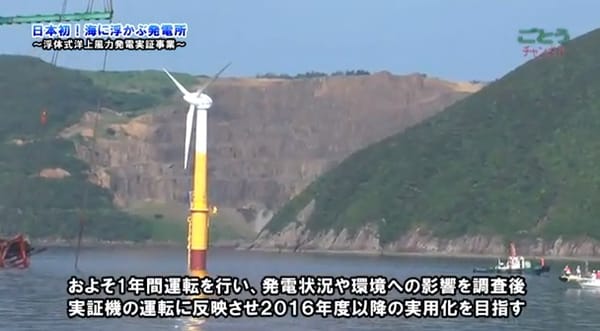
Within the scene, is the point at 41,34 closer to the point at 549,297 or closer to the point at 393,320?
the point at 393,320

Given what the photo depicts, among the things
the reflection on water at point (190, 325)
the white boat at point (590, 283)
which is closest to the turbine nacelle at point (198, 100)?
the reflection on water at point (190, 325)

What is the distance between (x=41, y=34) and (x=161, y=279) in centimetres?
1478

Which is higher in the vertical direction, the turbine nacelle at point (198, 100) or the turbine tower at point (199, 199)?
the turbine nacelle at point (198, 100)

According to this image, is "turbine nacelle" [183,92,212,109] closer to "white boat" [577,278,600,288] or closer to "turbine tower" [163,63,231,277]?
"turbine tower" [163,63,231,277]

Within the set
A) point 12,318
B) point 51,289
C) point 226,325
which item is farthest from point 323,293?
point 51,289

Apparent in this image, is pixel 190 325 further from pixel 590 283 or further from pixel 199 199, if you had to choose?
pixel 590 283

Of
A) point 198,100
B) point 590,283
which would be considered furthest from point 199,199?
point 590,283

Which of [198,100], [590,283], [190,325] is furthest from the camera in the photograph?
[590,283]

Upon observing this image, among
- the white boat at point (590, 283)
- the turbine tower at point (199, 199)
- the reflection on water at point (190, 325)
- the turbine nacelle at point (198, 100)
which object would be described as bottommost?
the reflection on water at point (190, 325)

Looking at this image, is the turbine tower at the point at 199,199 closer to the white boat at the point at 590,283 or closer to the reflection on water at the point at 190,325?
the reflection on water at the point at 190,325

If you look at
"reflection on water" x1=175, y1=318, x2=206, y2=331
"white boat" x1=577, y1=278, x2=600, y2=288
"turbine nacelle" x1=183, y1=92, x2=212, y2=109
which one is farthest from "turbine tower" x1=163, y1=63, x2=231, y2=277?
"white boat" x1=577, y1=278, x2=600, y2=288

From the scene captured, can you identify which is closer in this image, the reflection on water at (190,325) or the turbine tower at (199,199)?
the reflection on water at (190,325)

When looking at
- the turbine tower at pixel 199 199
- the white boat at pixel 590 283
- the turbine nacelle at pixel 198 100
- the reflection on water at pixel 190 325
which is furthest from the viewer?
the white boat at pixel 590 283

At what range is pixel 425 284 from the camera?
68750 mm
